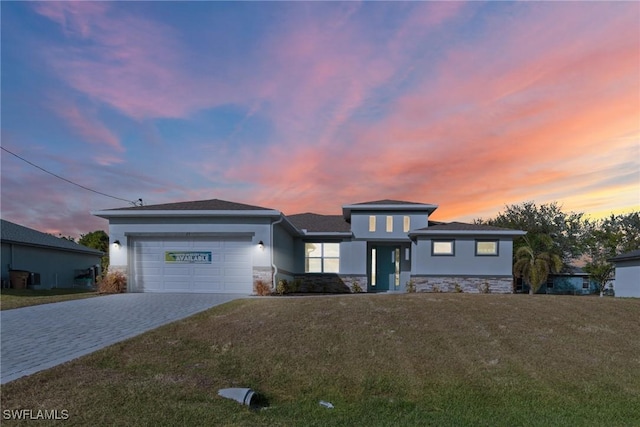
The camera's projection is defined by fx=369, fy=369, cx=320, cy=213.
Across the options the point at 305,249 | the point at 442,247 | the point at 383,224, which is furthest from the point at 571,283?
the point at 305,249

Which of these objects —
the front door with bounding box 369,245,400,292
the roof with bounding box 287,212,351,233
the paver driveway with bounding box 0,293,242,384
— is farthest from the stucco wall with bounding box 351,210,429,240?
the paver driveway with bounding box 0,293,242,384

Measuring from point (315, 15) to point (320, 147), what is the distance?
19.4 ft

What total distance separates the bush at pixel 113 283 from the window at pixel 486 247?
1525 centimetres

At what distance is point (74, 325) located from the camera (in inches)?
306

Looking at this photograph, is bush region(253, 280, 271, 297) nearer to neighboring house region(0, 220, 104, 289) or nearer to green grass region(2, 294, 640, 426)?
green grass region(2, 294, 640, 426)

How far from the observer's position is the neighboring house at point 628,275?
17711mm

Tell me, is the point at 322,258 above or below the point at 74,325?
above

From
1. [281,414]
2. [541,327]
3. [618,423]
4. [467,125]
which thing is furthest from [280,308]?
[467,125]

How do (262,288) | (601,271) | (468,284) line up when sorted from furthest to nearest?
(601,271)
(468,284)
(262,288)

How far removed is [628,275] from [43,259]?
1221 inches

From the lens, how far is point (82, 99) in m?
13.1

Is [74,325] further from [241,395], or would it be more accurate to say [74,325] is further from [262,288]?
[262,288]

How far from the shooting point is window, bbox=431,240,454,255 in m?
17.4

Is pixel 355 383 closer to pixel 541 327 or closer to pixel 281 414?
pixel 281 414
